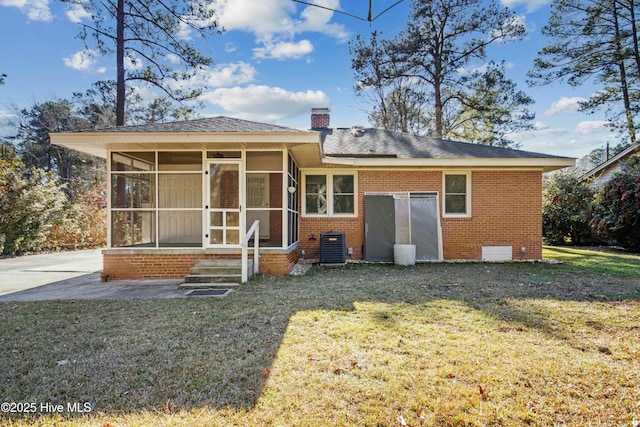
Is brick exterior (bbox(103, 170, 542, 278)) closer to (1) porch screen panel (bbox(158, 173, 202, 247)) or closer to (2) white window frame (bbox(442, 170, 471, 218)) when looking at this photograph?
(2) white window frame (bbox(442, 170, 471, 218))

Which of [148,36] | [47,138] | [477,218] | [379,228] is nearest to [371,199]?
[379,228]

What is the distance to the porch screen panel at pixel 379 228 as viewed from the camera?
32.4ft

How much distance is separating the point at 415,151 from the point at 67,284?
9449 millimetres

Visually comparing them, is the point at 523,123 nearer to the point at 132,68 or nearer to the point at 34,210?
the point at 132,68

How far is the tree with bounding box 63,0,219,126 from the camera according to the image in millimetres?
12836

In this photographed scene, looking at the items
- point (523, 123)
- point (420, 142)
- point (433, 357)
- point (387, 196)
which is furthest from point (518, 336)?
point (523, 123)

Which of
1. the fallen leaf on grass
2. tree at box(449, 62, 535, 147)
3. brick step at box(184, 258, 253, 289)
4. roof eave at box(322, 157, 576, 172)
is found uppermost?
tree at box(449, 62, 535, 147)

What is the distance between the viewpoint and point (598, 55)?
58.4 feet

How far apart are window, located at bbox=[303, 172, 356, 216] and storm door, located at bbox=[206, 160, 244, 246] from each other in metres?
2.92

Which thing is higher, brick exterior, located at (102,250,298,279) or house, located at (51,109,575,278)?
house, located at (51,109,575,278)

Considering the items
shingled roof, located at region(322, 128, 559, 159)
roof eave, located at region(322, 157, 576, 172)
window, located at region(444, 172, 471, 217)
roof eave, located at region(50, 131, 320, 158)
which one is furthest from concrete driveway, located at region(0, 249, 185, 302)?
window, located at region(444, 172, 471, 217)

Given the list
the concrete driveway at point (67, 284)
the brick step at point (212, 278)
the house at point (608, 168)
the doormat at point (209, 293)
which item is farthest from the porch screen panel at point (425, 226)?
the house at point (608, 168)

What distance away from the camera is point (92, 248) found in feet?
47.7

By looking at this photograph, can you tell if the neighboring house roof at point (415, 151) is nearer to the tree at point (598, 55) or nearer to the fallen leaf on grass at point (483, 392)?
the fallen leaf on grass at point (483, 392)
